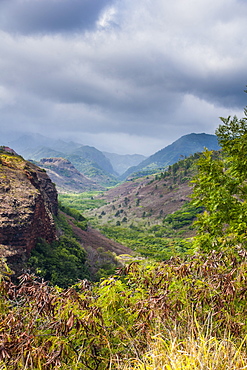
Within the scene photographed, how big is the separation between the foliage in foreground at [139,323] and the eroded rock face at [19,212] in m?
24.3

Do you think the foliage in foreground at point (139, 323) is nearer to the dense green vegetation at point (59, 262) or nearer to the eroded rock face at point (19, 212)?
the dense green vegetation at point (59, 262)

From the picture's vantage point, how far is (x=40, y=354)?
9.14 feet

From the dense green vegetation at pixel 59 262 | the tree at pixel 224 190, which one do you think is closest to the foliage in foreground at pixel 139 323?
the tree at pixel 224 190

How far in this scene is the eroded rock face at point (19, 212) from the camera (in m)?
26.6

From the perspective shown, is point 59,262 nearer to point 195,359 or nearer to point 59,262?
point 59,262

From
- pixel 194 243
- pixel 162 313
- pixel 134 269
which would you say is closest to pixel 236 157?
pixel 194 243

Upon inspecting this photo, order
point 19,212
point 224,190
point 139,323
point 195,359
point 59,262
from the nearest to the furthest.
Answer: point 195,359
point 139,323
point 224,190
point 19,212
point 59,262

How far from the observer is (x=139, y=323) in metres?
3.29

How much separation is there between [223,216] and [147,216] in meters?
123

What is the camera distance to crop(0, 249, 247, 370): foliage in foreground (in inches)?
112

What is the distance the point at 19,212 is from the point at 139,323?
28342mm

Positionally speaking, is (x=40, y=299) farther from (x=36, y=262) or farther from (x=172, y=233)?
(x=172, y=233)

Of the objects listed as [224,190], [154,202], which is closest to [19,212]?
[224,190]

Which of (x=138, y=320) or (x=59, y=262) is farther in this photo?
(x=59, y=262)
